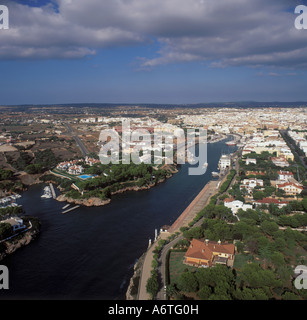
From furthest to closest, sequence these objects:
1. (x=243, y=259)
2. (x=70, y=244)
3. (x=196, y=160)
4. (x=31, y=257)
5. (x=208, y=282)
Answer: (x=196, y=160) → (x=70, y=244) → (x=31, y=257) → (x=243, y=259) → (x=208, y=282)

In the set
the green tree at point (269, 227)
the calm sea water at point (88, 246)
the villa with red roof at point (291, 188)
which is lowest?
the calm sea water at point (88, 246)

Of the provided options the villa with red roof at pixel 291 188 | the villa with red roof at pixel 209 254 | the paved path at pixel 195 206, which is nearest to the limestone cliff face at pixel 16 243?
the paved path at pixel 195 206

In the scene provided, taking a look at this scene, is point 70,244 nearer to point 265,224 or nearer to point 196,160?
point 265,224

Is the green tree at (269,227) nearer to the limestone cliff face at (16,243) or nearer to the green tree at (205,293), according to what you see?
the green tree at (205,293)

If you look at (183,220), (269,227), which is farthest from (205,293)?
(183,220)

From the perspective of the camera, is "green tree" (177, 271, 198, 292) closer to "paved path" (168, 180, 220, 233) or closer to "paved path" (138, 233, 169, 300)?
"paved path" (138, 233, 169, 300)
